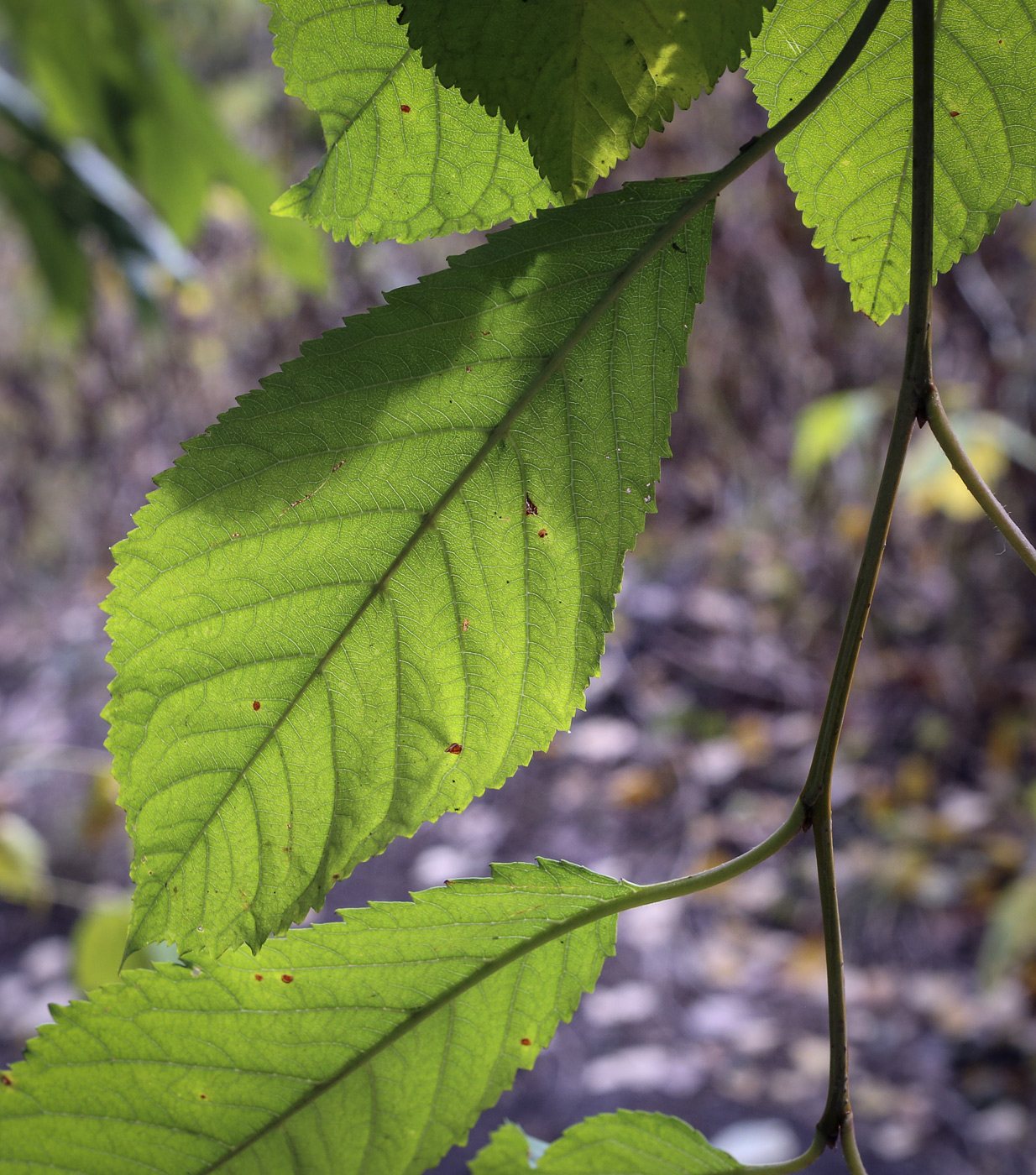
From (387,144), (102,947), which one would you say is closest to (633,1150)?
(387,144)

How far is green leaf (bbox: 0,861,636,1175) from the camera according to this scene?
17.4 inches

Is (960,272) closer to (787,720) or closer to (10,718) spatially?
(787,720)

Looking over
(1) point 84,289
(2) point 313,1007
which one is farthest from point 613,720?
(2) point 313,1007

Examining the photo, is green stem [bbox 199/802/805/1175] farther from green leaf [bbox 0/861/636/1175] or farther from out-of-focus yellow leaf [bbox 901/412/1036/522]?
out-of-focus yellow leaf [bbox 901/412/1036/522]

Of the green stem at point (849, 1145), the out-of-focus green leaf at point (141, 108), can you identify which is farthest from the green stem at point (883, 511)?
the out-of-focus green leaf at point (141, 108)

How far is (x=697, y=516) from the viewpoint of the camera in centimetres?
460

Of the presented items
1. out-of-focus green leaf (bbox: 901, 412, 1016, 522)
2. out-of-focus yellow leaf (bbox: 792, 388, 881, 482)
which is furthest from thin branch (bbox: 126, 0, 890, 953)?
out-of-focus yellow leaf (bbox: 792, 388, 881, 482)

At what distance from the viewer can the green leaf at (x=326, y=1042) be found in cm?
44

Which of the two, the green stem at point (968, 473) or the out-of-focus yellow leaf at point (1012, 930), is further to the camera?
the out-of-focus yellow leaf at point (1012, 930)

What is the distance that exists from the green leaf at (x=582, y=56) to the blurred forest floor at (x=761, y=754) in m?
1.93

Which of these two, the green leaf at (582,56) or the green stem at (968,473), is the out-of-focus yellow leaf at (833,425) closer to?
the green stem at (968,473)

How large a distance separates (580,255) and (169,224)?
65.7 inches

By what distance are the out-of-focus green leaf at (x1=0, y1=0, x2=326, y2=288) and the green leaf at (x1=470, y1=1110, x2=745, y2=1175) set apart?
1.51m

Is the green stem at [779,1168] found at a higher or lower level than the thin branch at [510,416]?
lower
